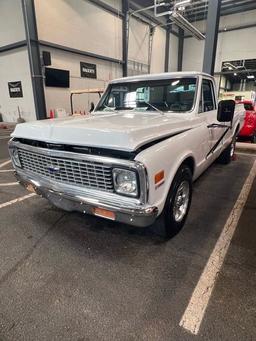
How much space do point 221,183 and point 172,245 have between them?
2.16m

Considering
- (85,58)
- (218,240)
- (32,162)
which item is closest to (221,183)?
(218,240)

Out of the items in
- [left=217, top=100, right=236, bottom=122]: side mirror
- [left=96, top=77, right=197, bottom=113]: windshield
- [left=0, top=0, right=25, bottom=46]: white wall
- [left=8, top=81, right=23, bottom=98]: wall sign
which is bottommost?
[left=217, top=100, right=236, bottom=122]: side mirror

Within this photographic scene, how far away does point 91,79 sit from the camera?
547 inches

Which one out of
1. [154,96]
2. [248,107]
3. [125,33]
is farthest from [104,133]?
[125,33]

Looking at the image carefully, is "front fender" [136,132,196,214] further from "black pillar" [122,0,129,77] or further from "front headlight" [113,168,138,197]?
"black pillar" [122,0,129,77]

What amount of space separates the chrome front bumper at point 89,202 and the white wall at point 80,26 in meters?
10.9

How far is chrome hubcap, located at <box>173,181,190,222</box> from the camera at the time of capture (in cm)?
248

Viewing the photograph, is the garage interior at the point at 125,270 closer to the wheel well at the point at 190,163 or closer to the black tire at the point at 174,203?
the black tire at the point at 174,203

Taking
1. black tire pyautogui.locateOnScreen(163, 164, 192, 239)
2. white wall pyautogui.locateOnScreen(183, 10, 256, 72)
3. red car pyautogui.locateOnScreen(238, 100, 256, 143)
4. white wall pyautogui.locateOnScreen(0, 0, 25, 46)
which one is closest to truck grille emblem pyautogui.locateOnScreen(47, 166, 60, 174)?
black tire pyautogui.locateOnScreen(163, 164, 192, 239)

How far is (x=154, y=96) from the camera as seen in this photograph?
3223 mm

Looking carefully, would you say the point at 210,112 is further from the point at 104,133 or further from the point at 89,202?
the point at 89,202

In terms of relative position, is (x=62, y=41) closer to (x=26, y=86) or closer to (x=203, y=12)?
(x=26, y=86)

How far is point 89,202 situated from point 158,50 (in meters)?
20.2

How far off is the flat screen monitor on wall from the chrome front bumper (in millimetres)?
10335
